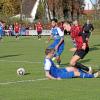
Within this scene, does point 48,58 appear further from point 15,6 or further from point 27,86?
point 15,6

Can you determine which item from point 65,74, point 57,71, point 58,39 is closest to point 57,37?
point 58,39

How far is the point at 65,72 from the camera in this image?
16266mm

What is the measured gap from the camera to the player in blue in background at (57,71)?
52.1 feet

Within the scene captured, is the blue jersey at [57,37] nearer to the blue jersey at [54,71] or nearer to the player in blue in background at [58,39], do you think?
the player in blue in background at [58,39]

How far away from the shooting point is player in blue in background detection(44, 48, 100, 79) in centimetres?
1588

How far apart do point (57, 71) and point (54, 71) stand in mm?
106

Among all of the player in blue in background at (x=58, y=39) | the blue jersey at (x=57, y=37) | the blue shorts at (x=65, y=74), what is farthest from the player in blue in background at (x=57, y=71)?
the blue jersey at (x=57, y=37)

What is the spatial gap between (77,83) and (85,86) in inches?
27.8

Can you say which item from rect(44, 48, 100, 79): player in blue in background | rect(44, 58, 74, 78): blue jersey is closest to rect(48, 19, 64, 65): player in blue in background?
rect(44, 48, 100, 79): player in blue in background

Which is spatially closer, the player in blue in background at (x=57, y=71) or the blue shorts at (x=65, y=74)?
the player in blue in background at (x=57, y=71)

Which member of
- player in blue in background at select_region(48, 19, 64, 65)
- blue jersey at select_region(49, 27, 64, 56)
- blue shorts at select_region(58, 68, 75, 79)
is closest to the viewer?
blue shorts at select_region(58, 68, 75, 79)

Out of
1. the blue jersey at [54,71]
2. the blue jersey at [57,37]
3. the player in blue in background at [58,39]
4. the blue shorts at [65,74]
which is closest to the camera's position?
the blue jersey at [54,71]

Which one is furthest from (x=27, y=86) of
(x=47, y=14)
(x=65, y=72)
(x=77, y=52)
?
(x=47, y=14)

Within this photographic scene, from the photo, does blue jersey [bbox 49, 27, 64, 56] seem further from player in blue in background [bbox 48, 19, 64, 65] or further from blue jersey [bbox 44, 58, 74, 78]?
blue jersey [bbox 44, 58, 74, 78]
